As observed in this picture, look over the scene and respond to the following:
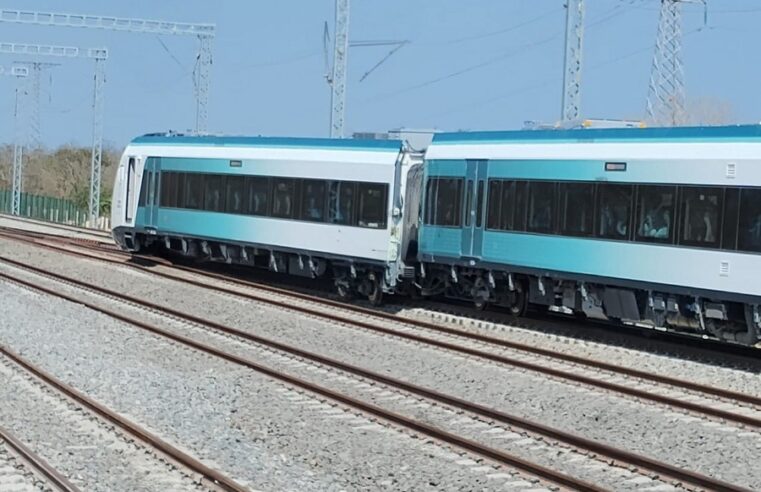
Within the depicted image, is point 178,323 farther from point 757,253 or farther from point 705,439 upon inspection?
point 705,439

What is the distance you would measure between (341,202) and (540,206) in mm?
5391

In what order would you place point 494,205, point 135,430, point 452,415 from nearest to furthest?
point 135,430 < point 452,415 < point 494,205

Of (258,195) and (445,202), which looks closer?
(445,202)

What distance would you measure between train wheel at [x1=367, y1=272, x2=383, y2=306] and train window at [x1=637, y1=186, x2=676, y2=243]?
6.94 metres

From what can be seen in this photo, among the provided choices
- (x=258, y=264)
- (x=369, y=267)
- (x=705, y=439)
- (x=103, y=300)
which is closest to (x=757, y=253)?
(x=705, y=439)

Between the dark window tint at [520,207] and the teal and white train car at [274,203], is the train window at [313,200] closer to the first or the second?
the teal and white train car at [274,203]

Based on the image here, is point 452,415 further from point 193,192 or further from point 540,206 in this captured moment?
point 193,192

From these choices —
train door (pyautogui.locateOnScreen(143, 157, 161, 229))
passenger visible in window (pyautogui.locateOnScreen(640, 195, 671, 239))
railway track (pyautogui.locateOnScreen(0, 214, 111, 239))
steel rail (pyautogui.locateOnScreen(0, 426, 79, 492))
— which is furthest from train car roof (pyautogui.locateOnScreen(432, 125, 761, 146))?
railway track (pyautogui.locateOnScreen(0, 214, 111, 239))

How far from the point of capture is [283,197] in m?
26.4

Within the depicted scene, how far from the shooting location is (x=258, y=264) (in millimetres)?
28781

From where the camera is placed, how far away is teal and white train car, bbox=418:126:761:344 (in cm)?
1686

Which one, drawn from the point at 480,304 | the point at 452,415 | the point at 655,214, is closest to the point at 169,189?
the point at 480,304

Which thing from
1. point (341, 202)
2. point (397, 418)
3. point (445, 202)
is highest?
point (445, 202)

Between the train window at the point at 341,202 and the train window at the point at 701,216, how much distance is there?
26.7ft
